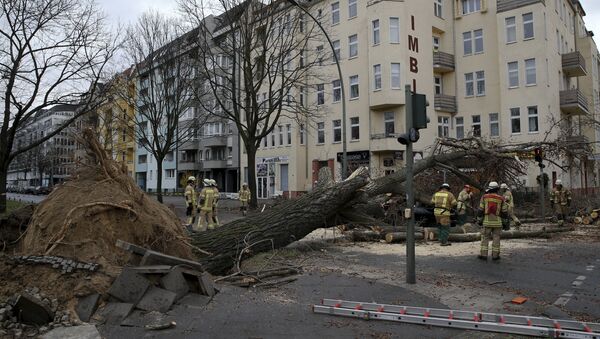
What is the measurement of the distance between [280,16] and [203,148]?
3389 centimetres

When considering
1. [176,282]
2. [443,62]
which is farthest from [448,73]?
[176,282]

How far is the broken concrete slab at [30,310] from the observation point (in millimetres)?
5184

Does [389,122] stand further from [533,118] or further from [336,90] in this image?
[533,118]

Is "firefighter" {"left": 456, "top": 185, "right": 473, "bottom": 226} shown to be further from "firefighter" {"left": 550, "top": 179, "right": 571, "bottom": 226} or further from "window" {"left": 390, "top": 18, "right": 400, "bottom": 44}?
"window" {"left": 390, "top": 18, "right": 400, "bottom": 44}

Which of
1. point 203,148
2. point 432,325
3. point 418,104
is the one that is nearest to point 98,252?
point 432,325

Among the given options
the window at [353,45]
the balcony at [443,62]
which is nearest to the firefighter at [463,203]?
the balcony at [443,62]

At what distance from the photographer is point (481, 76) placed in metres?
34.8

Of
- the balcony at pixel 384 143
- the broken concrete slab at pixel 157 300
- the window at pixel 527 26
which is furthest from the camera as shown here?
the balcony at pixel 384 143

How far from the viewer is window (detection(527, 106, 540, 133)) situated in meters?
31.3

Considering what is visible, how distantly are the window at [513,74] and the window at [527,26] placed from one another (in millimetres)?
1822

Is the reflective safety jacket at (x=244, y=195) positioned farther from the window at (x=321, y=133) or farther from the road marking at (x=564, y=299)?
the road marking at (x=564, y=299)

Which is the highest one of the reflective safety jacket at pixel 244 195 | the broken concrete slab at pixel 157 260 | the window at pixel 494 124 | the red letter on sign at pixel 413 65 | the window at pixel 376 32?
the window at pixel 376 32

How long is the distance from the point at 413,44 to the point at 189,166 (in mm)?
31602

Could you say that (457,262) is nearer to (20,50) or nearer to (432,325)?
(432,325)
